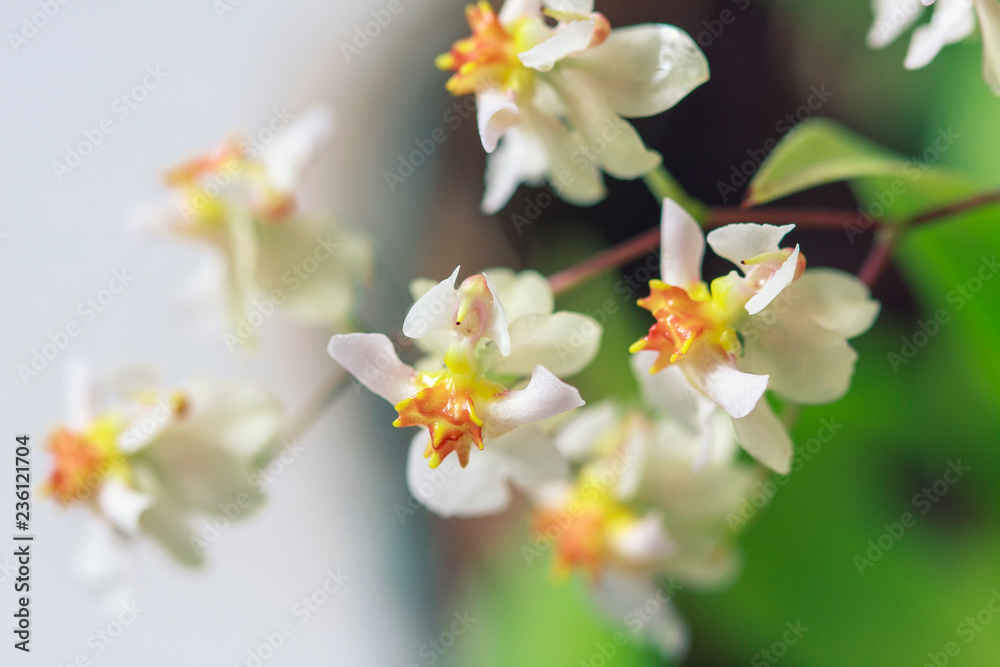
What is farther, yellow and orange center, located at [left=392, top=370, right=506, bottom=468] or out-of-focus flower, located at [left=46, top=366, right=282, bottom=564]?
out-of-focus flower, located at [left=46, top=366, right=282, bottom=564]

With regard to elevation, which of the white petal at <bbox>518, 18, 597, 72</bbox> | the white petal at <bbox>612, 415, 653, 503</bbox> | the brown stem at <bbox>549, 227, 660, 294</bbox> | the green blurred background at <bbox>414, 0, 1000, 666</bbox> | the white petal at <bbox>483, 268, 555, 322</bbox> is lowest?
the green blurred background at <bbox>414, 0, 1000, 666</bbox>

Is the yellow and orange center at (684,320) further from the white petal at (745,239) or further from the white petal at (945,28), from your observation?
the white petal at (945,28)

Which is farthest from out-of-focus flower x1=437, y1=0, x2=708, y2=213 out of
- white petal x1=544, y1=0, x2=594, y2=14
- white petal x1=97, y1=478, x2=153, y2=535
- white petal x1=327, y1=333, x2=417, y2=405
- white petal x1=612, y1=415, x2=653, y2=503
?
white petal x1=97, y1=478, x2=153, y2=535

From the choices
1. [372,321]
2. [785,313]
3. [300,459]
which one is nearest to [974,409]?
[785,313]

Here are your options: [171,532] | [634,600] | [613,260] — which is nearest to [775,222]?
[613,260]

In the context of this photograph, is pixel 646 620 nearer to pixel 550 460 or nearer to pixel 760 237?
pixel 550 460

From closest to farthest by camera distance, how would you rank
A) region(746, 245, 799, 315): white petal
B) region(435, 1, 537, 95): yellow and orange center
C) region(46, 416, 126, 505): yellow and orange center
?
region(746, 245, 799, 315): white petal < region(435, 1, 537, 95): yellow and orange center < region(46, 416, 126, 505): yellow and orange center

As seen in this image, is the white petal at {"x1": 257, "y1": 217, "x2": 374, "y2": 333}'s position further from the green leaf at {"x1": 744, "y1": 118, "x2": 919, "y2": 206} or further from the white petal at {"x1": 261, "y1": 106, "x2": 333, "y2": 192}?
the green leaf at {"x1": 744, "y1": 118, "x2": 919, "y2": 206}
